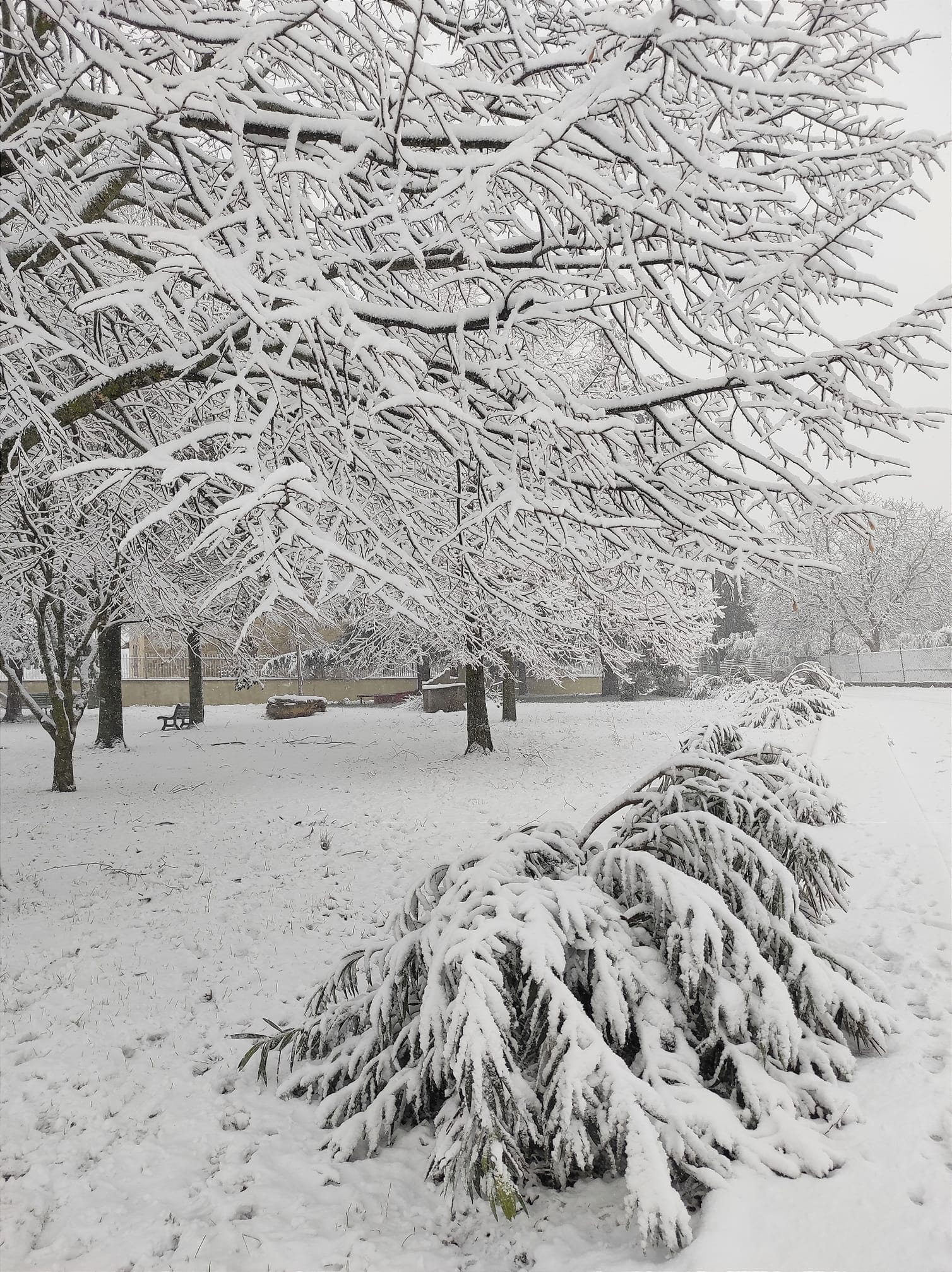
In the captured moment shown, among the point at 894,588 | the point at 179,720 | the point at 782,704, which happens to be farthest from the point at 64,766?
the point at 894,588

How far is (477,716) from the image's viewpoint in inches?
566

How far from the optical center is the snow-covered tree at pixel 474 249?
108 inches

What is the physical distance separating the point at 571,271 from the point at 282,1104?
4.08 m

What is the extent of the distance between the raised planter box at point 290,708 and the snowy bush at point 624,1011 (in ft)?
66.5

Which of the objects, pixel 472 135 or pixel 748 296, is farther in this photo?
pixel 748 296

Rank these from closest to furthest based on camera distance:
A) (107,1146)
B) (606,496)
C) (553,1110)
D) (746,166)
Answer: (553,1110) < (107,1146) < (746,166) < (606,496)

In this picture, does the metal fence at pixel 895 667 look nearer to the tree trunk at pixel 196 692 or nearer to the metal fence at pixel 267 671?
the metal fence at pixel 267 671

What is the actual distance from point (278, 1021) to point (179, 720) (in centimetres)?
1783

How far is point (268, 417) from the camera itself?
274 centimetres

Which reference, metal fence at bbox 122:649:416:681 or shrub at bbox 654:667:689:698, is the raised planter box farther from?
shrub at bbox 654:667:689:698

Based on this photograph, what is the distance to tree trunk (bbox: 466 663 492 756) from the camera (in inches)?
556

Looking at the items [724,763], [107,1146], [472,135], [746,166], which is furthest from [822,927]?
[472,135]

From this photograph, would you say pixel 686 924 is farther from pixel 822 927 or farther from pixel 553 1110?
pixel 822 927

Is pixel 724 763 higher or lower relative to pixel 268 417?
lower
